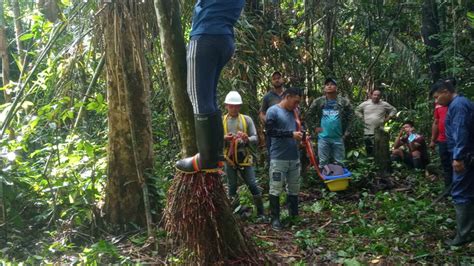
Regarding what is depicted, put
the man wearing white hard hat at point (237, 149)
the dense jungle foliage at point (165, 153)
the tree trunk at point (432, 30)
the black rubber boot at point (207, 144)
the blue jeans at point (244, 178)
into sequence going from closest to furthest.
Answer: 1. the black rubber boot at point (207, 144)
2. the dense jungle foliage at point (165, 153)
3. the man wearing white hard hat at point (237, 149)
4. the blue jeans at point (244, 178)
5. the tree trunk at point (432, 30)

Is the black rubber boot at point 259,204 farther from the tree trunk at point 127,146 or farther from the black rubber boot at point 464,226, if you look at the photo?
the black rubber boot at point 464,226

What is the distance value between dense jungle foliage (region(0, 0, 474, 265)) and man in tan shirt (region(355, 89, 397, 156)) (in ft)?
0.89

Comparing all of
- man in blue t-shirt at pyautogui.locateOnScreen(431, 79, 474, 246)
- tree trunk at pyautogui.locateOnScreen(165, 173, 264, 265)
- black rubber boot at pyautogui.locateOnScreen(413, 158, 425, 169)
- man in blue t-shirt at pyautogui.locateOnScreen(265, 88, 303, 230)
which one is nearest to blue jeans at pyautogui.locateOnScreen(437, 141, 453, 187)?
man in blue t-shirt at pyautogui.locateOnScreen(431, 79, 474, 246)

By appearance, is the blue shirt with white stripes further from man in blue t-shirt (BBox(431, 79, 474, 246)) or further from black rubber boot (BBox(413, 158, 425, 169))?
black rubber boot (BBox(413, 158, 425, 169))

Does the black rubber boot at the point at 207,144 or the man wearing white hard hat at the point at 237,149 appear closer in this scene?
the black rubber boot at the point at 207,144

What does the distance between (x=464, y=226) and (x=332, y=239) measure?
54.7 inches

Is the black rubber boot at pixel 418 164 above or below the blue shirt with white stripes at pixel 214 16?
below

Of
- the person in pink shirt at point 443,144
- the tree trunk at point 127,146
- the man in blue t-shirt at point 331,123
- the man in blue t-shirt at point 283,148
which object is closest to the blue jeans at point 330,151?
the man in blue t-shirt at point 331,123

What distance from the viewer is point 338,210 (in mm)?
6758

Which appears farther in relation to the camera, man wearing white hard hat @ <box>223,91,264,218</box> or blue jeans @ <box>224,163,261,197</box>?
blue jeans @ <box>224,163,261,197</box>

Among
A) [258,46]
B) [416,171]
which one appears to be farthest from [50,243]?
[416,171]

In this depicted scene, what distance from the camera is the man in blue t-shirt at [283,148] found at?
5.99 meters

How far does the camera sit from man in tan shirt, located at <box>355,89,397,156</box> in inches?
362

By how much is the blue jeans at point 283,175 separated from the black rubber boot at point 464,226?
1.90m
